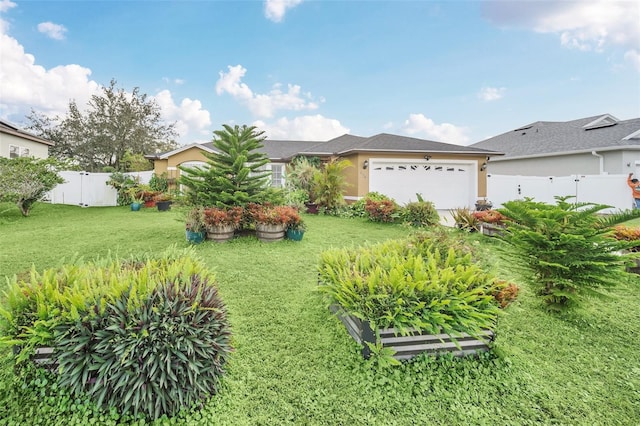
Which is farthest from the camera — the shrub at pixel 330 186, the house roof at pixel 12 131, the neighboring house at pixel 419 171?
the house roof at pixel 12 131

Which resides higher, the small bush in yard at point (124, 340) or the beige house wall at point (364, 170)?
the beige house wall at point (364, 170)

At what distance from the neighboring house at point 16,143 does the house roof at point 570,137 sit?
25085 millimetres

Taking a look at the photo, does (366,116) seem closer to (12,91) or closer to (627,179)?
(627,179)

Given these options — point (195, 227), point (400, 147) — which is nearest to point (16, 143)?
point (195, 227)

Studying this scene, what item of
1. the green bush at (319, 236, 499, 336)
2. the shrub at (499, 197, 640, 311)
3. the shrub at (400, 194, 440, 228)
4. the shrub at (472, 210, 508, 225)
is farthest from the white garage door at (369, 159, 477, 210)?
the green bush at (319, 236, 499, 336)

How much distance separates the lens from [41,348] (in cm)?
205

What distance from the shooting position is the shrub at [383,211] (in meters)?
9.95

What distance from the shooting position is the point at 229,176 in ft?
24.5

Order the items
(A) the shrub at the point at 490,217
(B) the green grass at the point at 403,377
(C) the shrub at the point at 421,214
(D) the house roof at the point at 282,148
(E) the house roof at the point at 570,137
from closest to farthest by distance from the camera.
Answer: (B) the green grass at the point at 403,377, (A) the shrub at the point at 490,217, (C) the shrub at the point at 421,214, (E) the house roof at the point at 570,137, (D) the house roof at the point at 282,148

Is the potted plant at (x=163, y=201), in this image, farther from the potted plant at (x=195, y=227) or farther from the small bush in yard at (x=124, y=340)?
the small bush in yard at (x=124, y=340)

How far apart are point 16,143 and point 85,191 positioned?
456 cm

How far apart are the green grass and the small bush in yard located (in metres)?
0.15

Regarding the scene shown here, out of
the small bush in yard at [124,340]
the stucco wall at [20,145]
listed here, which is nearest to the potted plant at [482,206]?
the small bush in yard at [124,340]

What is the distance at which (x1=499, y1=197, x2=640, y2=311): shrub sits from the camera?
3.18m
